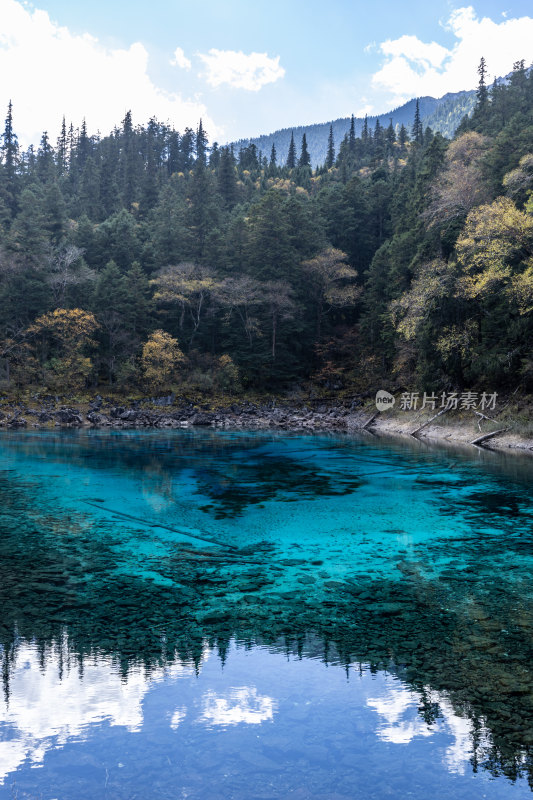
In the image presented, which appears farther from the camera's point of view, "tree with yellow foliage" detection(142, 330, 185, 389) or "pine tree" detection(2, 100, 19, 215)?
"pine tree" detection(2, 100, 19, 215)

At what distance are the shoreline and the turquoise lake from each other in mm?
18799

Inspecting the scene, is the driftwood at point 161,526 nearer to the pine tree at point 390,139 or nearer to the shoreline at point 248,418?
the shoreline at point 248,418

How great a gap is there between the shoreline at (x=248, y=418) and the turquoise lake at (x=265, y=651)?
740 inches

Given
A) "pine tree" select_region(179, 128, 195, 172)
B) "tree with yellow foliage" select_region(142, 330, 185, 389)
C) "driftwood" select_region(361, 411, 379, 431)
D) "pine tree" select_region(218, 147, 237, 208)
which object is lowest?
"driftwood" select_region(361, 411, 379, 431)

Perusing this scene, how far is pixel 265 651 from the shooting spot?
4949 mm

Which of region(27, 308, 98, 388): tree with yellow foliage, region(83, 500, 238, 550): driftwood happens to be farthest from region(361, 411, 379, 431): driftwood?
region(83, 500, 238, 550): driftwood

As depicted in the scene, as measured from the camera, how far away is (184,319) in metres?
50.0

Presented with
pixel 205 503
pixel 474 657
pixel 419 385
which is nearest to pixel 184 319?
pixel 419 385

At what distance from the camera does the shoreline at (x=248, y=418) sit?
99.2 ft

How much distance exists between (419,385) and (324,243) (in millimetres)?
22917

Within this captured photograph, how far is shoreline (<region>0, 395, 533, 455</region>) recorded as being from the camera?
99.2ft

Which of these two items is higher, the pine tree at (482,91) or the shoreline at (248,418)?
the pine tree at (482,91)

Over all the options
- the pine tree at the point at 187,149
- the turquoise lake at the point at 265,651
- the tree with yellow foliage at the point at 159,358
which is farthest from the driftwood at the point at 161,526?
→ the pine tree at the point at 187,149

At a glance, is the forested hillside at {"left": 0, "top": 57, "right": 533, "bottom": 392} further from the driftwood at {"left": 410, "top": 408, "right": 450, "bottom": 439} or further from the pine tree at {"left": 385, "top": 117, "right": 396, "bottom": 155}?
the pine tree at {"left": 385, "top": 117, "right": 396, "bottom": 155}
